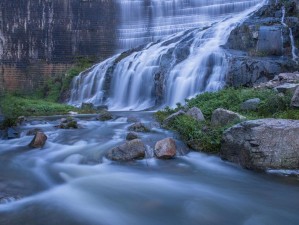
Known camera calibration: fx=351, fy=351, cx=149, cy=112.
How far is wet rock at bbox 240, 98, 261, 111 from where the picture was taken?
7.46 metres

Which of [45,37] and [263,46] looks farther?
[45,37]

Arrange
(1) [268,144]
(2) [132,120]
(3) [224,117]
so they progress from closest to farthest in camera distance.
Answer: (1) [268,144], (3) [224,117], (2) [132,120]

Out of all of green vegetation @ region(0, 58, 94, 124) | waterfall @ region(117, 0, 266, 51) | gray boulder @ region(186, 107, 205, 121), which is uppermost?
waterfall @ region(117, 0, 266, 51)

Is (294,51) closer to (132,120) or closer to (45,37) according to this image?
(132,120)

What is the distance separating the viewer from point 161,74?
45.8 ft

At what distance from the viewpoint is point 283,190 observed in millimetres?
4754

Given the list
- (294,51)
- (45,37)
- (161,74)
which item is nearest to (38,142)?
(161,74)

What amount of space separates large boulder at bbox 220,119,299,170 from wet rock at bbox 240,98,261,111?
5.99ft

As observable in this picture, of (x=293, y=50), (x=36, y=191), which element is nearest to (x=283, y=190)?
(x=36, y=191)

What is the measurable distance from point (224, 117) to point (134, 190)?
2884 mm

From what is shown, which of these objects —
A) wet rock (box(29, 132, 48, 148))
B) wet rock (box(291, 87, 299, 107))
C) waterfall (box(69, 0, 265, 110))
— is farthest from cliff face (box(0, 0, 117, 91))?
wet rock (box(291, 87, 299, 107))

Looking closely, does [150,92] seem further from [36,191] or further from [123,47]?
[36,191]

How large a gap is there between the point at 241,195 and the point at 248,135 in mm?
1202

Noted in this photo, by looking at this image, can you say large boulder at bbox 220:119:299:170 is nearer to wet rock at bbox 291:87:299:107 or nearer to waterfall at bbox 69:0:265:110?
wet rock at bbox 291:87:299:107
